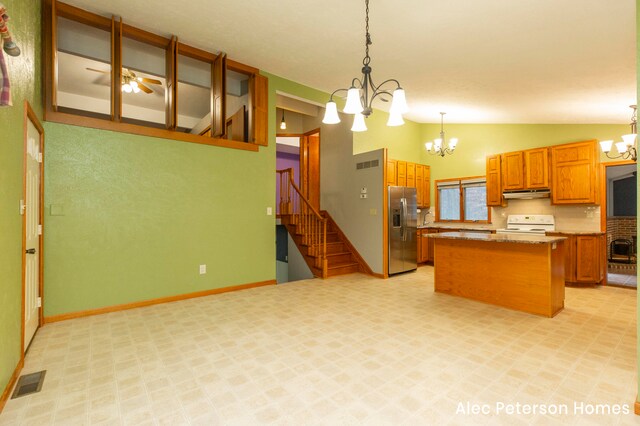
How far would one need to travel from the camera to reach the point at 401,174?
658cm

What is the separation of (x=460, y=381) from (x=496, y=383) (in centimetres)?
25

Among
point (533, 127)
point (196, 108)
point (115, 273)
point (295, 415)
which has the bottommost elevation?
point (295, 415)

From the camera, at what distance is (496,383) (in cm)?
222

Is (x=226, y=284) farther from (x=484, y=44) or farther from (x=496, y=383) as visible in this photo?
(x=484, y=44)

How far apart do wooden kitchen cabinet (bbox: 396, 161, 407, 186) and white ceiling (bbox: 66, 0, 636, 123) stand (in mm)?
1704

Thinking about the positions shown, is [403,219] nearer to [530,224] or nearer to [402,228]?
[402,228]

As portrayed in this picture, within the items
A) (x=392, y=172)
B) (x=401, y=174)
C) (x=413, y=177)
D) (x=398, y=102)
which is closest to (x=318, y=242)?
(x=392, y=172)

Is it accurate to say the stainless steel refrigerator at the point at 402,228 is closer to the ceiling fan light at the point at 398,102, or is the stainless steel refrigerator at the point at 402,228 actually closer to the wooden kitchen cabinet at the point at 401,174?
the wooden kitchen cabinet at the point at 401,174

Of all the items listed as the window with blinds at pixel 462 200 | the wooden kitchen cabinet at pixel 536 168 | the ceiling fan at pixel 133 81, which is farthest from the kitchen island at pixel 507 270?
the ceiling fan at pixel 133 81

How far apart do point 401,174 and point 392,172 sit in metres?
0.40

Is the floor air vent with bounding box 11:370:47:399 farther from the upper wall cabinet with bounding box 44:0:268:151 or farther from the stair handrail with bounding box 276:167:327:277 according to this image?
the stair handrail with bounding box 276:167:327:277

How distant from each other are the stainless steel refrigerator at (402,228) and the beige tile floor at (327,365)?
6.59 ft

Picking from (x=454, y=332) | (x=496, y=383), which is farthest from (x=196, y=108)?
(x=496, y=383)

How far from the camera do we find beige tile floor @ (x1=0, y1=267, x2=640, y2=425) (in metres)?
1.91
